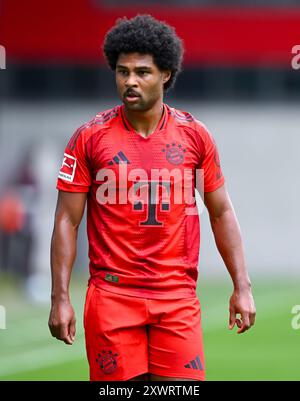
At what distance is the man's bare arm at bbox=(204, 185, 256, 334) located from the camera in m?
7.10

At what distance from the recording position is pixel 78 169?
698 centimetres

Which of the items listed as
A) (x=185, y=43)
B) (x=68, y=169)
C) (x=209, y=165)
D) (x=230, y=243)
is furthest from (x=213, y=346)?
(x=185, y=43)

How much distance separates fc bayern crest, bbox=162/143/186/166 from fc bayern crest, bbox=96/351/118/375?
3.84 ft

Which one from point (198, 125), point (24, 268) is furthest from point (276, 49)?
point (198, 125)

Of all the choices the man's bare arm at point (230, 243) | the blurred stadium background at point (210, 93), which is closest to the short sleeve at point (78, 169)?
the man's bare arm at point (230, 243)

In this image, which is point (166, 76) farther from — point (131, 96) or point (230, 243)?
point (230, 243)

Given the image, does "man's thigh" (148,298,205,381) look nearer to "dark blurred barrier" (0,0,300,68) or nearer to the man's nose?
the man's nose

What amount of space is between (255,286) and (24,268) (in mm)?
3970

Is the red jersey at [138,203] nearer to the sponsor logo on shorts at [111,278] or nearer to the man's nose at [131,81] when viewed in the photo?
the sponsor logo on shorts at [111,278]

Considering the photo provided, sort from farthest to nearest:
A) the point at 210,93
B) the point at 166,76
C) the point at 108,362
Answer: the point at 210,93 < the point at 166,76 < the point at 108,362

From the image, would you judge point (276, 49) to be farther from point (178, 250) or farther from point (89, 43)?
point (178, 250)

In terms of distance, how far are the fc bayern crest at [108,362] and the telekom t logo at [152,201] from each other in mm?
774

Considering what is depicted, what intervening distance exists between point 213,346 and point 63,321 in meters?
6.57

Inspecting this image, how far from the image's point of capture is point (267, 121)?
25281 mm
